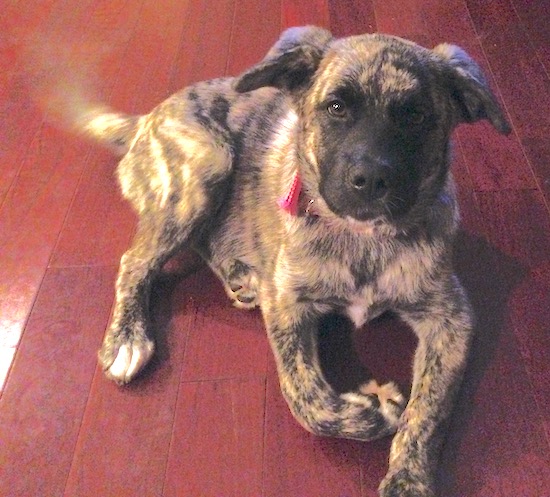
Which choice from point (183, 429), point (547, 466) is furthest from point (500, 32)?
point (183, 429)

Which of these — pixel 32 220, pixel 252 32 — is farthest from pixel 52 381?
pixel 252 32

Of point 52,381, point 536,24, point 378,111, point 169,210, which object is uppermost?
point 378,111

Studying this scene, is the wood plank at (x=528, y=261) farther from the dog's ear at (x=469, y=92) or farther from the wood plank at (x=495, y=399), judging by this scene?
the dog's ear at (x=469, y=92)

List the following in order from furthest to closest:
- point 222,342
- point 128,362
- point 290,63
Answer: point 222,342, point 128,362, point 290,63

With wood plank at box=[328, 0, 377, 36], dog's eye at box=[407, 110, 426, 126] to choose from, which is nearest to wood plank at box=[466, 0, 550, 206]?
wood plank at box=[328, 0, 377, 36]

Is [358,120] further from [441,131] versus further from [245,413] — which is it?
[245,413]

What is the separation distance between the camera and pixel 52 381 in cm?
192

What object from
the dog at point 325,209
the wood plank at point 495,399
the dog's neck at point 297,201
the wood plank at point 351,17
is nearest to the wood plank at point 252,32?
the wood plank at point 351,17

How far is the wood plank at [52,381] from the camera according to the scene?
173 centimetres

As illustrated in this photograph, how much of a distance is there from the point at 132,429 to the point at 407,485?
2.60 ft

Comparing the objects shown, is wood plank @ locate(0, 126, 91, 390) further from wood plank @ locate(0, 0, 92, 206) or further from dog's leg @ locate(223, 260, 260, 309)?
dog's leg @ locate(223, 260, 260, 309)

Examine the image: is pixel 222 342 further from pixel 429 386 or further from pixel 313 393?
pixel 429 386

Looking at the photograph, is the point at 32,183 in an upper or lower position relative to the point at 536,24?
lower

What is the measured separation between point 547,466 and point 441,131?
0.95 metres
